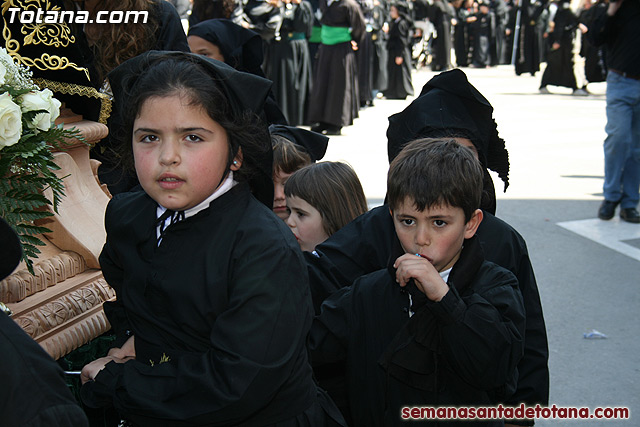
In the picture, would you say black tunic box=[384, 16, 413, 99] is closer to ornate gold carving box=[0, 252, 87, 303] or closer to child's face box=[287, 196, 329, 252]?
child's face box=[287, 196, 329, 252]

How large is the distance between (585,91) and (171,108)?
680 inches

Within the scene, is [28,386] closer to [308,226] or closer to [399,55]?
[308,226]

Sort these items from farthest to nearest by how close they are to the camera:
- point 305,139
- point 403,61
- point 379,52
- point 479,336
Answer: point 403,61, point 379,52, point 305,139, point 479,336

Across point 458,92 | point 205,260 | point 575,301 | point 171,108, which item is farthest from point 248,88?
point 575,301

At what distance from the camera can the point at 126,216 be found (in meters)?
2.08

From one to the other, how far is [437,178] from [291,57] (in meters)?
9.74

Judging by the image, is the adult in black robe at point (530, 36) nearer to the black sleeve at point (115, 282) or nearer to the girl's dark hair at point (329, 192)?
the girl's dark hair at point (329, 192)

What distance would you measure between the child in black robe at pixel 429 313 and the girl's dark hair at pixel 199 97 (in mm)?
535

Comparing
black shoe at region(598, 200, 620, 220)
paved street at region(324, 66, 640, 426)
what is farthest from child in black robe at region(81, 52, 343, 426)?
black shoe at region(598, 200, 620, 220)

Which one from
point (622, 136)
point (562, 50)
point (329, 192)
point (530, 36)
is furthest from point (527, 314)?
point (530, 36)

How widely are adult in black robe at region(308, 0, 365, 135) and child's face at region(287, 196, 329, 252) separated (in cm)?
871

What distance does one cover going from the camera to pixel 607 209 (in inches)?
278

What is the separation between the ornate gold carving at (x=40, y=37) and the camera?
2.48 meters

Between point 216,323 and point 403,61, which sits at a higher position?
point 216,323
